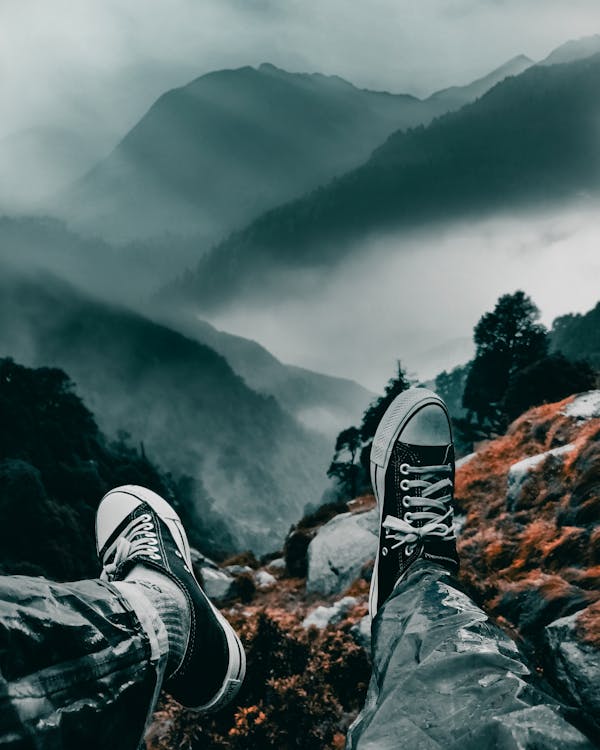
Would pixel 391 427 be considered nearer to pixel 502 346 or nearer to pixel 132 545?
pixel 132 545

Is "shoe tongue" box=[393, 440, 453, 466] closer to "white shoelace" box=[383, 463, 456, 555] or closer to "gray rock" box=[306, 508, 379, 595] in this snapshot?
"white shoelace" box=[383, 463, 456, 555]

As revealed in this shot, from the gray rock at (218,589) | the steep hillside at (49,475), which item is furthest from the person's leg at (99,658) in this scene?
the gray rock at (218,589)

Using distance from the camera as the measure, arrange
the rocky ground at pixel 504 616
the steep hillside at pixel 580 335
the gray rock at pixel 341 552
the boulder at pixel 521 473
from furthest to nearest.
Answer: the steep hillside at pixel 580 335 → the gray rock at pixel 341 552 → the boulder at pixel 521 473 → the rocky ground at pixel 504 616

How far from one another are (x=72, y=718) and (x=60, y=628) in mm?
237

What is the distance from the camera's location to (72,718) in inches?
52.5

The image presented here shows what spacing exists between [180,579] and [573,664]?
2.13 metres

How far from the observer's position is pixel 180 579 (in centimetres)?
254

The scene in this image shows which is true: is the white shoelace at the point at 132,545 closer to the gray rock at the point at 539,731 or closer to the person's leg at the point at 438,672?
the person's leg at the point at 438,672

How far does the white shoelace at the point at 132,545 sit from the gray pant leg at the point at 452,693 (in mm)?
1480

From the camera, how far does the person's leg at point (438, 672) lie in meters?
1.44

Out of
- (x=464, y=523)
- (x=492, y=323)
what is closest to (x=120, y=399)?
(x=492, y=323)

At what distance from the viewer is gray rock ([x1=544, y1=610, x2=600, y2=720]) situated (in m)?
2.35

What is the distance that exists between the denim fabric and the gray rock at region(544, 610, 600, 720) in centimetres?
211

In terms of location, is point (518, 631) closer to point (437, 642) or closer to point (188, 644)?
point (437, 642)
